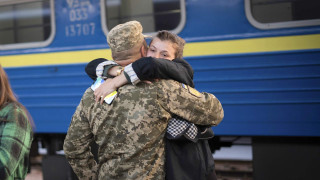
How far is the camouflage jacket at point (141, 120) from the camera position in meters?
1.84

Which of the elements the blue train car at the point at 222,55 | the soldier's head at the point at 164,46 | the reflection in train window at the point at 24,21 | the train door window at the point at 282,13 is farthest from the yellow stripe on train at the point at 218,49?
the soldier's head at the point at 164,46

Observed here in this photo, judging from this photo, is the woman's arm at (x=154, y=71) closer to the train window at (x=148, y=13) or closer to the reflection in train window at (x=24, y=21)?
the train window at (x=148, y=13)

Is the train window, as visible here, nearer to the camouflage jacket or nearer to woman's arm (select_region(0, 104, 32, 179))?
the camouflage jacket

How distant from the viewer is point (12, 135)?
1790mm

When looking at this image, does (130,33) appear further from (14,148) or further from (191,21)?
(191,21)

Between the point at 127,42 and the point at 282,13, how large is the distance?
214 cm

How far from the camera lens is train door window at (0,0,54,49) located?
4598 mm

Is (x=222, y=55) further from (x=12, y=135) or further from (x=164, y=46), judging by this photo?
(x=12, y=135)

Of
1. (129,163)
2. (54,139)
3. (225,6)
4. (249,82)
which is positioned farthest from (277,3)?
(54,139)

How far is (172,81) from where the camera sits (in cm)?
187

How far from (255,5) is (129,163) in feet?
7.62

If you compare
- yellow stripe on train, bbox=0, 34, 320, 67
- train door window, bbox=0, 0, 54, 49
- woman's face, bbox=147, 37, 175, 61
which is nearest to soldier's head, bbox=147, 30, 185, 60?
woman's face, bbox=147, 37, 175, 61

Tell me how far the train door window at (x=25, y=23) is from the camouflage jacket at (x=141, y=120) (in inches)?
113

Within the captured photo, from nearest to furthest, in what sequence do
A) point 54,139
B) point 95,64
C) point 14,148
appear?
1. point 14,148
2. point 95,64
3. point 54,139
